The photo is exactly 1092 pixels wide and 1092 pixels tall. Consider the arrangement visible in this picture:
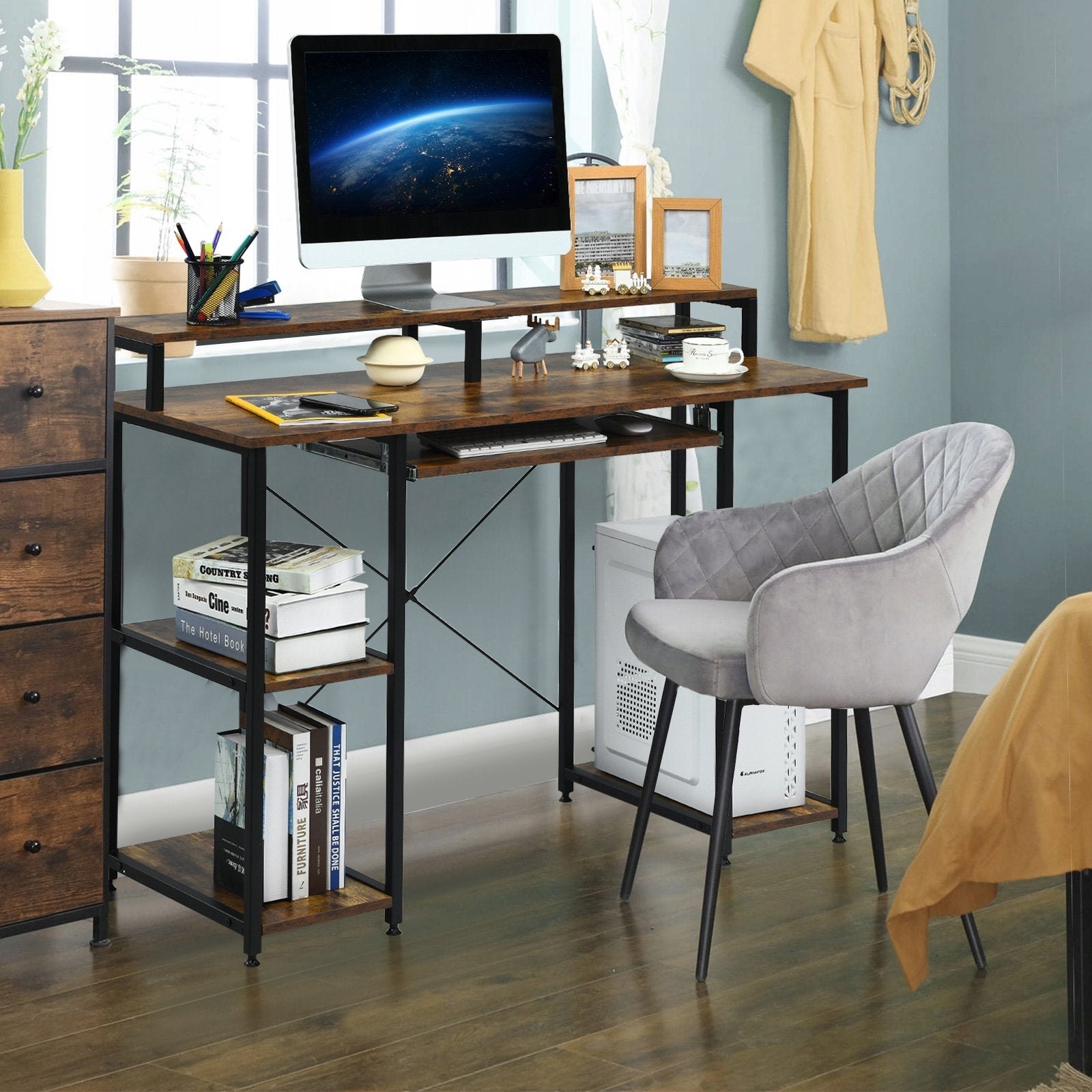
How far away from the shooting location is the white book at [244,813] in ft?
9.86

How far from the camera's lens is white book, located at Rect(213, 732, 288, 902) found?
300 centimetres

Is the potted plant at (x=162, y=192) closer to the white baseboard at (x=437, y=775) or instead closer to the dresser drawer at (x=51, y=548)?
the dresser drawer at (x=51, y=548)

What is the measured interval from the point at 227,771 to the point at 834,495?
1237 mm

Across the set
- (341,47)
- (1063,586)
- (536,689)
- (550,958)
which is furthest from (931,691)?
(341,47)

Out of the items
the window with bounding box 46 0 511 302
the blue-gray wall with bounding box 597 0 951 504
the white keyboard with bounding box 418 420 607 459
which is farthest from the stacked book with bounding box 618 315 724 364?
the window with bounding box 46 0 511 302

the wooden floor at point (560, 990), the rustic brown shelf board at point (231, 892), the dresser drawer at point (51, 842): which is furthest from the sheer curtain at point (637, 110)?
the dresser drawer at point (51, 842)

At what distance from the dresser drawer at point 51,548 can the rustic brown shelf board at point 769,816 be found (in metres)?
1.24

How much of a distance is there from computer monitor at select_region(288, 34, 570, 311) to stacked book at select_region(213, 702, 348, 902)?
805mm

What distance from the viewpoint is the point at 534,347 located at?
3.40 meters

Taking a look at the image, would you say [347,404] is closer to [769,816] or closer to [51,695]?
[51,695]

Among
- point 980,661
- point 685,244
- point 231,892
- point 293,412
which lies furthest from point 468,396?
point 980,661

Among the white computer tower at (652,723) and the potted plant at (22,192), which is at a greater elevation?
the potted plant at (22,192)

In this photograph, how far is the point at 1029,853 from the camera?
247 centimetres

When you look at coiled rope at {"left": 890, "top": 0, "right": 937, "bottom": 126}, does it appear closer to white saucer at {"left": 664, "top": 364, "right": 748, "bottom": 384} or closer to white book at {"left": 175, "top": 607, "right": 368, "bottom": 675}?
white saucer at {"left": 664, "top": 364, "right": 748, "bottom": 384}
